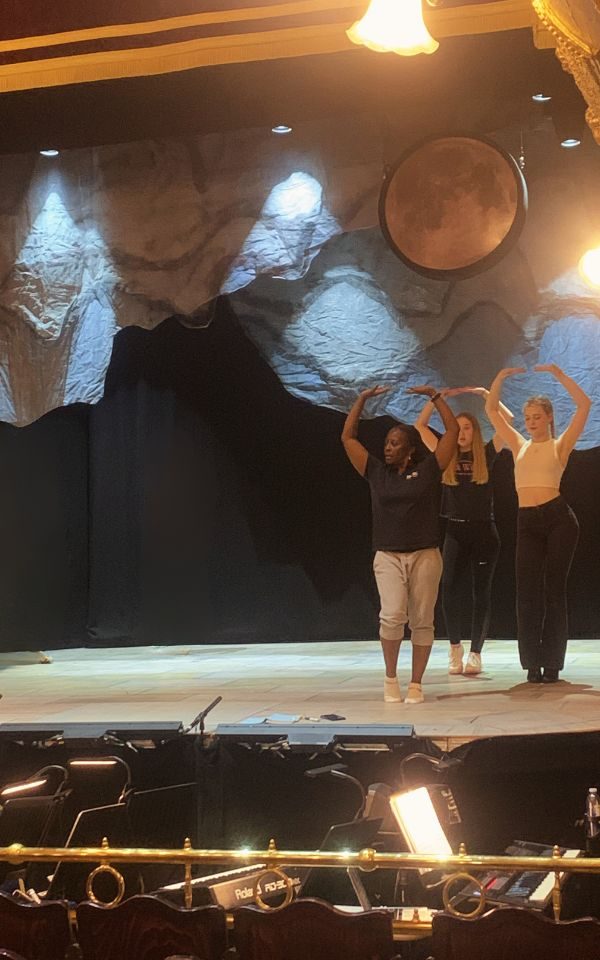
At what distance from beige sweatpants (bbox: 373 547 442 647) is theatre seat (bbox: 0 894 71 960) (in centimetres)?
292

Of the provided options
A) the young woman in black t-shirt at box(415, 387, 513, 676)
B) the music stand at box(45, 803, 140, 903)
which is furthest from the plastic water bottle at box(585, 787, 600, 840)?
the young woman in black t-shirt at box(415, 387, 513, 676)

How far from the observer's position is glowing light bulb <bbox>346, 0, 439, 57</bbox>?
2.85 m

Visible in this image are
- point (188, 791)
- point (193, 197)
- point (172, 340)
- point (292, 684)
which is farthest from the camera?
point (172, 340)

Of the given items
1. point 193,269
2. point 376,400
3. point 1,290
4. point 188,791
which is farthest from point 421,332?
point 188,791

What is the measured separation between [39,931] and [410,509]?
3.06 meters

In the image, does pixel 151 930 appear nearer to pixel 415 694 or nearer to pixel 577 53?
pixel 577 53

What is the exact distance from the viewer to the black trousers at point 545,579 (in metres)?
5.29

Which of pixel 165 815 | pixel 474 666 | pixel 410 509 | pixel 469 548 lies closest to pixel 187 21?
pixel 410 509

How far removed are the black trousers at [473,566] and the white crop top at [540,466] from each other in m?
0.49

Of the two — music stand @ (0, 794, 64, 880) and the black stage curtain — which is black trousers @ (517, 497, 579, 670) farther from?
the black stage curtain

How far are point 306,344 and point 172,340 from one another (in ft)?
3.80

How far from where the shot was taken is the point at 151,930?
209cm

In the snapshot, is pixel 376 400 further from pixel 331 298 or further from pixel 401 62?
pixel 401 62

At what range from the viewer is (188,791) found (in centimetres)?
411
